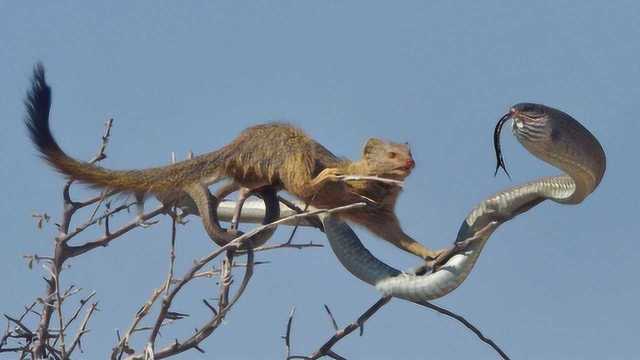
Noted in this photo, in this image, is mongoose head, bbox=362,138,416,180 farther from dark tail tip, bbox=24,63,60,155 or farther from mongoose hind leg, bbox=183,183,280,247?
dark tail tip, bbox=24,63,60,155

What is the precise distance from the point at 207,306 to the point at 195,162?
6.92 feet

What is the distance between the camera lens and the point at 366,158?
8.06 meters

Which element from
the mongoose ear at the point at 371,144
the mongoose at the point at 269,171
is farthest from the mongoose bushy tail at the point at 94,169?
the mongoose ear at the point at 371,144

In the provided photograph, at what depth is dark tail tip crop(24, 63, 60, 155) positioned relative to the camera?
844 centimetres

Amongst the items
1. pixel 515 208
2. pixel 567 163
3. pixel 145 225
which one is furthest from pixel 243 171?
pixel 567 163

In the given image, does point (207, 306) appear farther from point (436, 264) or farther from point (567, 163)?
point (567, 163)

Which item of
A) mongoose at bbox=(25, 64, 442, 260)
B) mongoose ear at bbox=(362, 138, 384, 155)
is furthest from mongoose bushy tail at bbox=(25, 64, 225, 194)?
mongoose ear at bbox=(362, 138, 384, 155)

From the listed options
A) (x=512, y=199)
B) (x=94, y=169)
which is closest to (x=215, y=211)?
(x=94, y=169)

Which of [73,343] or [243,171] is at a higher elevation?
[243,171]

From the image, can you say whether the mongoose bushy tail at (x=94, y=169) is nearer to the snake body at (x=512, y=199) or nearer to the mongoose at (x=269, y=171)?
the mongoose at (x=269, y=171)

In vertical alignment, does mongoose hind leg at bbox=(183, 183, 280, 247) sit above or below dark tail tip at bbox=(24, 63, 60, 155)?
below

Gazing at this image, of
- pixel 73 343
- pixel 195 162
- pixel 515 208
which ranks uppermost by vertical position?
pixel 195 162

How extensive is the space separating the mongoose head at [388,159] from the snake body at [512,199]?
53cm

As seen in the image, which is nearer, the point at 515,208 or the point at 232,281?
the point at 232,281
